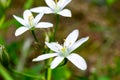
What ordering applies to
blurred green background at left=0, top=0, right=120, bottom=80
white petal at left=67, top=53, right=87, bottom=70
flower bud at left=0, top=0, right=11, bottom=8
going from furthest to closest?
blurred green background at left=0, top=0, right=120, bottom=80 < flower bud at left=0, top=0, right=11, bottom=8 < white petal at left=67, top=53, right=87, bottom=70

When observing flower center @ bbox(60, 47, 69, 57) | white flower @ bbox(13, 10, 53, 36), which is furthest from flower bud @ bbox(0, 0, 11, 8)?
flower center @ bbox(60, 47, 69, 57)

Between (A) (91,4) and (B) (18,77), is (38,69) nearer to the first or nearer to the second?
(B) (18,77)

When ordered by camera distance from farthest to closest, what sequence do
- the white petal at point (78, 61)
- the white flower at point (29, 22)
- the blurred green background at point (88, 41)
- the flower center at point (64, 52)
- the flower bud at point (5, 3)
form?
the blurred green background at point (88, 41)
the flower bud at point (5, 3)
the white flower at point (29, 22)
the flower center at point (64, 52)
the white petal at point (78, 61)

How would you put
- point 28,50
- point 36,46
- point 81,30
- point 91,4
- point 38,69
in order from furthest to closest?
point 91,4, point 81,30, point 28,50, point 38,69, point 36,46

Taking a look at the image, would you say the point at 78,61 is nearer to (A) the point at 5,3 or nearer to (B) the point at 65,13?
(B) the point at 65,13

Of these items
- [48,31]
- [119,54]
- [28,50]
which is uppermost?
[48,31]

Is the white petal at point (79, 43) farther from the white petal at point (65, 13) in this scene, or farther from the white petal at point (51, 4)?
the white petal at point (51, 4)

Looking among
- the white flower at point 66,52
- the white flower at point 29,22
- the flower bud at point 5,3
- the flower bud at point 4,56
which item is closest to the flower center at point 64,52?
the white flower at point 66,52

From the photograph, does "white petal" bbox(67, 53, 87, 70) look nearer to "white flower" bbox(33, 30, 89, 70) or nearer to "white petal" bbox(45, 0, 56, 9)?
"white flower" bbox(33, 30, 89, 70)

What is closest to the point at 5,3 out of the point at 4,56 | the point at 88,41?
the point at 4,56

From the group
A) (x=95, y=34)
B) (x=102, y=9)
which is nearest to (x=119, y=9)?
(x=102, y=9)

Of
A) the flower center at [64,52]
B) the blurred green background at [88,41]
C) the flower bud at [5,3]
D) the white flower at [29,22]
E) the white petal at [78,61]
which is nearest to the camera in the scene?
the white petal at [78,61]
